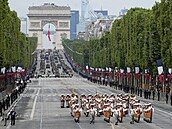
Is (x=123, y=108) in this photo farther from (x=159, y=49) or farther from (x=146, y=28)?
(x=146, y=28)

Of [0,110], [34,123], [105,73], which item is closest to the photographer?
[34,123]

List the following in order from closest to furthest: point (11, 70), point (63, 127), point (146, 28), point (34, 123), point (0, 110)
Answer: point (63, 127), point (34, 123), point (0, 110), point (146, 28), point (11, 70)

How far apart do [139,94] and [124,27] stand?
96.0ft

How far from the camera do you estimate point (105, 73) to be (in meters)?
153

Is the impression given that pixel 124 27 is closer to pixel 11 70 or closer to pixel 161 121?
pixel 11 70

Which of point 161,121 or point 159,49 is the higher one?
point 159,49

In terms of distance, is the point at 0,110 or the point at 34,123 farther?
the point at 0,110

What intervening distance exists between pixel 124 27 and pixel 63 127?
8005cm

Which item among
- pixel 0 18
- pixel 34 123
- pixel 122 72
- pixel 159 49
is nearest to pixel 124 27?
pixel 122 72

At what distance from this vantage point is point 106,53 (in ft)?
514

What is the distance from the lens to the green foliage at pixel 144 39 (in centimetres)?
8038

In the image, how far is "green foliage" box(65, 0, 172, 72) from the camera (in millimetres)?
80375

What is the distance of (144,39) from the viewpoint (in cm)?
9906

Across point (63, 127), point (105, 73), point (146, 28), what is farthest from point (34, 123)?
point (105, 73)
